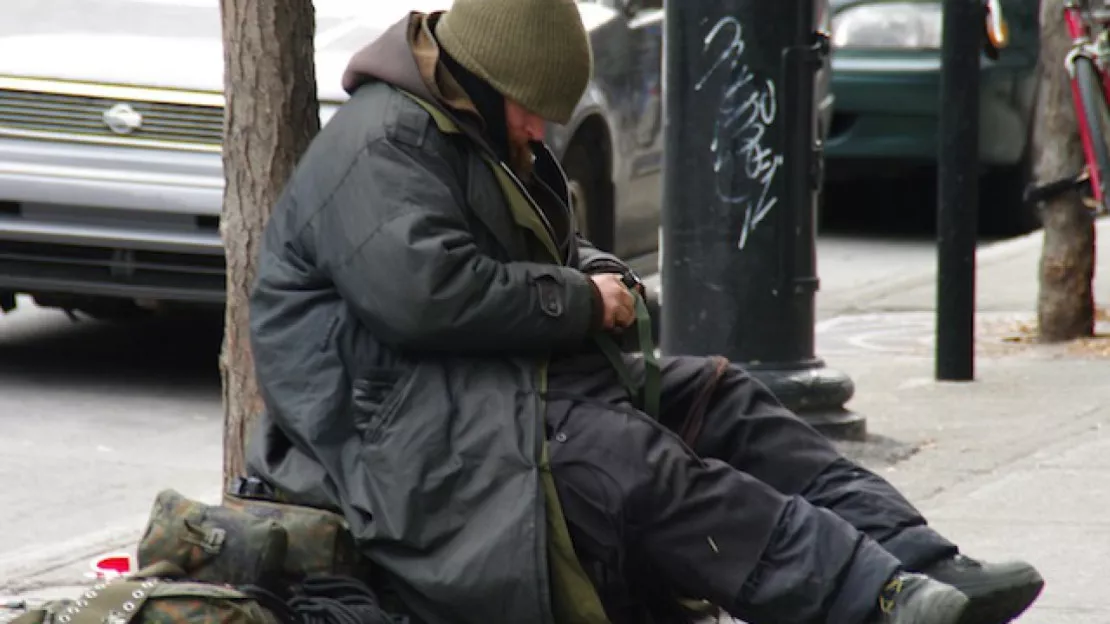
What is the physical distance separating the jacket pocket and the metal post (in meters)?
2.53

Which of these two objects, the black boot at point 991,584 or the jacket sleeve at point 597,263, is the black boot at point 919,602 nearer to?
the black boot at point 991,584

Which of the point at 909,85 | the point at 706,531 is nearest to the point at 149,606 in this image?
the point at 706,531

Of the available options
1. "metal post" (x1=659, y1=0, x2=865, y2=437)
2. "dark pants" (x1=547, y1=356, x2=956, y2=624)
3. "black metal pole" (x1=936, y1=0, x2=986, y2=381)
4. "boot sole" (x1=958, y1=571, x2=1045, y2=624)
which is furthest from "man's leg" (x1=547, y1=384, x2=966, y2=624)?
"black metal pole" (x1=936, y1=0, x2=986, y2=381)

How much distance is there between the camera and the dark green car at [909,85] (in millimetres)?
11688

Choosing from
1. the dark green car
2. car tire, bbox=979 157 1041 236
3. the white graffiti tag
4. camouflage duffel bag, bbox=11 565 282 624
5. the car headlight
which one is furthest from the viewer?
car tire, bbox=979 157 1041 236

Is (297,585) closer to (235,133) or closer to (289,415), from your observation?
(289,415)

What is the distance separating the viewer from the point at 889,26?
1191cm

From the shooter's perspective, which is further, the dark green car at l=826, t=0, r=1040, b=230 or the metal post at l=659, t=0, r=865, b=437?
the dark green car at l=826, t=0, r=1040, b=230

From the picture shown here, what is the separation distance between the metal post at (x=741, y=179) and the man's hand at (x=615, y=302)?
2.18 meters

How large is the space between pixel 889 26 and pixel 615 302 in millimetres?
8430

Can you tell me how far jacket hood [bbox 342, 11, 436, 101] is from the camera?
3.76 meters

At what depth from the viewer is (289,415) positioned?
3.70 metres

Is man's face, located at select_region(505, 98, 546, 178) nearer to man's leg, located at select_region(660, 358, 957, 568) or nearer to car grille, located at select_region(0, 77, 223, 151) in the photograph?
man's leg, located at select_region(660, 358, 957, 568)

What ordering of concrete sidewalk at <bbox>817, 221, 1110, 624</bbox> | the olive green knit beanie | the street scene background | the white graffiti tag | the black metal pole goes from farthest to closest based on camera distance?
1. the black metal pole
2. the white graffiti tag
3. the street scene background
4. concrete sidewalk at <bbox>817, 221, 1110, 624</bbox>
5. the olive green knit beanie
